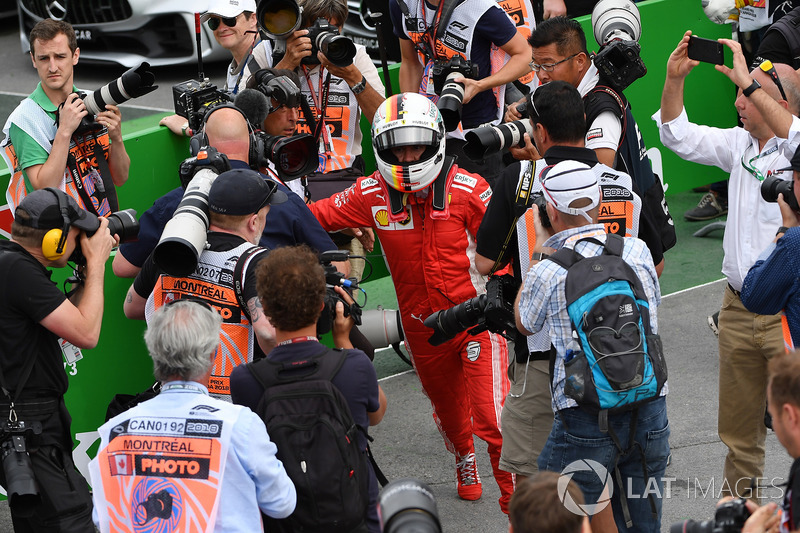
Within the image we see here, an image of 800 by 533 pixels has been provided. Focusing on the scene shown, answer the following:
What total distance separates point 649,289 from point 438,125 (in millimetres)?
1764

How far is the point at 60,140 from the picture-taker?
234 inches

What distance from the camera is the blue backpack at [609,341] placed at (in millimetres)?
3996

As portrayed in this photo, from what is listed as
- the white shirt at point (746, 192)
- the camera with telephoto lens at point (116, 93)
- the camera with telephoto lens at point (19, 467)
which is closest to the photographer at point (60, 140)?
the camera with telephoto lens at point (116, 93)

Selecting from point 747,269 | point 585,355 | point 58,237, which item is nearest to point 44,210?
point 58,237

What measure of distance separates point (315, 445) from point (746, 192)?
2.84 metres

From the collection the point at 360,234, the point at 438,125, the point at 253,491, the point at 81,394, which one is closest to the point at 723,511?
the point at 253,491

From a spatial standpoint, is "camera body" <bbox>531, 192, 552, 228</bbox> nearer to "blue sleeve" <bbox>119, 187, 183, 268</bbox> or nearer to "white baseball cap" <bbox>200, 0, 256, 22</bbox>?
"blue sleeve" <bbox>119, 187, 183, 268</bbox>

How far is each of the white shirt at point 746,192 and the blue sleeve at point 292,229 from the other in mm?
2067

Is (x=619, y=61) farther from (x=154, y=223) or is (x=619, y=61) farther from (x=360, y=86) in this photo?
(x=154, y=223)

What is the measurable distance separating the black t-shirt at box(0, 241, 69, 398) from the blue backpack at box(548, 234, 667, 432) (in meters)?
2.18

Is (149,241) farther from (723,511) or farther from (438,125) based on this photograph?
(723,511)

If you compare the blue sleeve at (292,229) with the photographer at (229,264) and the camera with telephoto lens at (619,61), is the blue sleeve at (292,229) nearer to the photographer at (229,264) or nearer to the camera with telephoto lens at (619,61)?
the photographer at (229,264)

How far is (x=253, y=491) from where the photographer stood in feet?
Result: 11.4

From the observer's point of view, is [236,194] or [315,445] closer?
[315,445]
